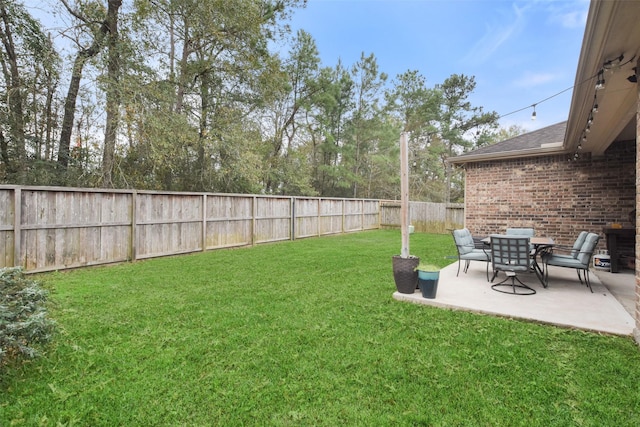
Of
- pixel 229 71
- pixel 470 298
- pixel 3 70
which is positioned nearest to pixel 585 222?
pixel 470 298

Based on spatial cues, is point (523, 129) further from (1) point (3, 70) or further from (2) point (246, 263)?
(1) point (3, 70)

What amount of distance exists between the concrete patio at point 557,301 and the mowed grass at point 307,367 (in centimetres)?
23

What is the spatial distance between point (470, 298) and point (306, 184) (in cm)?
1214

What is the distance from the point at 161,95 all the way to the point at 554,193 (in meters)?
9.80

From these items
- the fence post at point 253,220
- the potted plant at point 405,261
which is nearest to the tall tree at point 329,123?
the fence post at point 253,220

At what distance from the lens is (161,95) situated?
773 cm

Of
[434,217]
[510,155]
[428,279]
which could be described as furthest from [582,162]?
[434,217]

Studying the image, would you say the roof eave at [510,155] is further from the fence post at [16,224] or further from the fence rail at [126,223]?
the fence post at [16,224]

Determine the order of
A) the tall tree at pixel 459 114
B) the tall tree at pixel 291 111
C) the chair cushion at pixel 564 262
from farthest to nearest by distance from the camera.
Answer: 1. the tall tree at pixel 459 114
2. the tall tree at pixel 291 111
3. the chair cushion at pixel 564 262

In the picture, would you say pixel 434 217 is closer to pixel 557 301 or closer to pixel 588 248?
pixel 588 248

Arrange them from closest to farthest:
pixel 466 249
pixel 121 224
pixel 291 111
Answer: pixel 466 249 < pixel 121 224 < pixel 291 111

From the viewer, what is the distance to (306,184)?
15.5 meters

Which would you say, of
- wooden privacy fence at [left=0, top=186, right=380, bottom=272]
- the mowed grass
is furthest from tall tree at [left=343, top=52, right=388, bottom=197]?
the mowed grass

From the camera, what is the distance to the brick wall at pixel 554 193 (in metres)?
6.07
